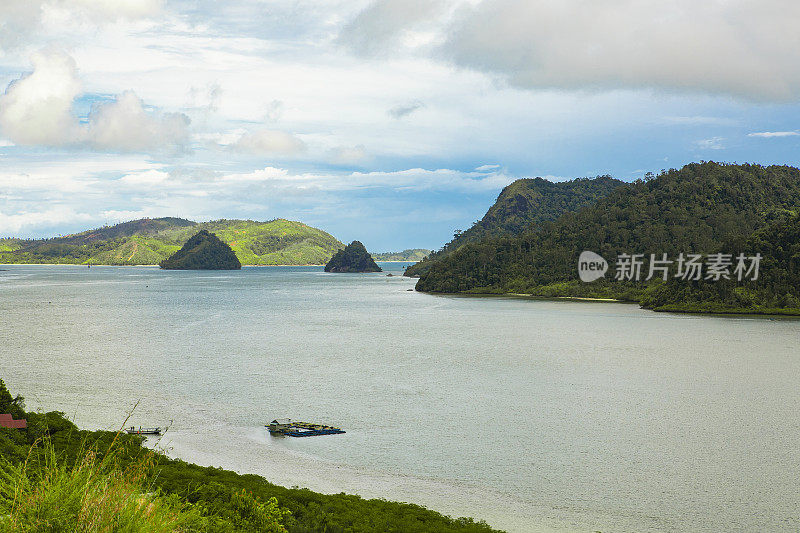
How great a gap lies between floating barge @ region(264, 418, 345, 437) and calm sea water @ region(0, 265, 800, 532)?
0.90 m

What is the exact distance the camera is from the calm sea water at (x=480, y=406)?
36.5m

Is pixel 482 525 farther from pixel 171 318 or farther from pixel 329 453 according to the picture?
pixel 171 318

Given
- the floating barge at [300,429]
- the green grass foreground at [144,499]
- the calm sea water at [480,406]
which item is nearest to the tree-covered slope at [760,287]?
the calm sea water at [480,406]

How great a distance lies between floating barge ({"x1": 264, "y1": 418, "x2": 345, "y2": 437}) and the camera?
47.8 meters

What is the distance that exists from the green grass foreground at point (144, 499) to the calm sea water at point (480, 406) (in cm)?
621

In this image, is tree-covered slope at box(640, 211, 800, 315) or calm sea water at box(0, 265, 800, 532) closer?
calm sea water at box(0, 265, 800, 532)

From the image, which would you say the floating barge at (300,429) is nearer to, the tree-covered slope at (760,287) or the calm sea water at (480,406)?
the calm sea water at (480,406)

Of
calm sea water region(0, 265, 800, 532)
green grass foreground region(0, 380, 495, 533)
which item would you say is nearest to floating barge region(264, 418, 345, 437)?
calm sea water region(0, 265, 800, 532)

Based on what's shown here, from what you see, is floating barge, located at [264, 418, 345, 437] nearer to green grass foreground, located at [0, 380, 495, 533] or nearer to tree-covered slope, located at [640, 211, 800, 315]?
green grass foreground, located at [0, 380, 495, 533]

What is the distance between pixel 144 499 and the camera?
14.3 m

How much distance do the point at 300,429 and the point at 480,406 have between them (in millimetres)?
17536

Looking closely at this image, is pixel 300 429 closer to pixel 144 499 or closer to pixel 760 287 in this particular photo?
pixel 144 499

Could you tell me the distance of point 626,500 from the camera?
116 ft

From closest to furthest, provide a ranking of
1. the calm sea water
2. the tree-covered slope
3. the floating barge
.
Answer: the calm sea water → the floating barge → the tree-covered slope
